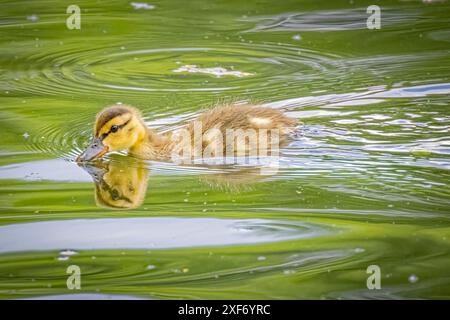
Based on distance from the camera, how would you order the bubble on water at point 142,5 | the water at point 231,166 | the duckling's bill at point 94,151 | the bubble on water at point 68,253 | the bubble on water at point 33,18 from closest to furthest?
the water at point 231,166
the bubble on water at point 68,253
the duckling's bill at point 94,151
the bubble on water at point 33,18
the bubble on water at point 142,5

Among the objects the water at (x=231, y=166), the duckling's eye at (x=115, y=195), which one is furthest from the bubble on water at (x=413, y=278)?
the duckling's eye at (x=115, y=195)

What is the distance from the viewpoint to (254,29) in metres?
7.75

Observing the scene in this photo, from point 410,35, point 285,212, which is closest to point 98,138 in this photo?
point 285,212

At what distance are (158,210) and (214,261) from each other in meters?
0.67

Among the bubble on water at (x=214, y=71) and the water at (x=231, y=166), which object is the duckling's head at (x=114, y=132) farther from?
the bubble on water at (x=214, y=71)

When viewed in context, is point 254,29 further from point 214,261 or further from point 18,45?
point 214,261

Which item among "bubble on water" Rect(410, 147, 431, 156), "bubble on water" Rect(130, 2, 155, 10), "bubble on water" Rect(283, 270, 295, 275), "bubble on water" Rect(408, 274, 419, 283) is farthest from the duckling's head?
"bubble on water" Rect(130, 2, 155, 10)

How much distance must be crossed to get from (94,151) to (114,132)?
0.56 ft

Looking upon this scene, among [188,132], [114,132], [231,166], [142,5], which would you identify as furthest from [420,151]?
[142,5]

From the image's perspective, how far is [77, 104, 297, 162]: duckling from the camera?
563cm

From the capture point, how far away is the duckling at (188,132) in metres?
5.63

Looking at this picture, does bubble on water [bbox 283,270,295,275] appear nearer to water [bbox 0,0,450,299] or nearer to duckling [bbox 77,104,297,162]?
water [bbox 0,0,450,299]

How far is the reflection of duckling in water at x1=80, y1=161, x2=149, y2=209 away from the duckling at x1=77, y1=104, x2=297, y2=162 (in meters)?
0.13

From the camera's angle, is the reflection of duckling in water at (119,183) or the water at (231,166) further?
the reflection of duckling in water at (119,183)
